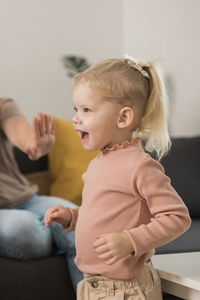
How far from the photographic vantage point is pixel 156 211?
1.08 m

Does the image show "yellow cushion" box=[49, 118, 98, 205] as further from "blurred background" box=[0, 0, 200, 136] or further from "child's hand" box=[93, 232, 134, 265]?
"child's hand" box=[93, 232, 134, 265]

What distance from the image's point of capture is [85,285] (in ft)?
4.02

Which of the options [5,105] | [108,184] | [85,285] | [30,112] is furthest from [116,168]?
[30,112]

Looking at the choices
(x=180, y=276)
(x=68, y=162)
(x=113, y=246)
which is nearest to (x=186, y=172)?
(x=68, y=162)

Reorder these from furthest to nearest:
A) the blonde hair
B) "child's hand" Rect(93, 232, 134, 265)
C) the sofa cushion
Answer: the sofa cushion
the blonde hair
"child's hand" Rect(93, 232, 134, 265)

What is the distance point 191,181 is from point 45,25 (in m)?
1.38

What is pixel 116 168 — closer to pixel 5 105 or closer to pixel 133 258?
pixel 133 258

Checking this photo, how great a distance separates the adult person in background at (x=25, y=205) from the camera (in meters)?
1.71

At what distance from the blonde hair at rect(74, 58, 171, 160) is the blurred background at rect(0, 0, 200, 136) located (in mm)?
1739

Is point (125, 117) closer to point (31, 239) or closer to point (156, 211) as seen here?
point (156, 211)

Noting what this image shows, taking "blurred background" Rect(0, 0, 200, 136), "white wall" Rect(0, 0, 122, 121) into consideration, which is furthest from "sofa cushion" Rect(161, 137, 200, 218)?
"white wall" Rect(0, 0, 122, 121)

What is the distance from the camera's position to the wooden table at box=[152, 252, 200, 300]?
4.00 ft

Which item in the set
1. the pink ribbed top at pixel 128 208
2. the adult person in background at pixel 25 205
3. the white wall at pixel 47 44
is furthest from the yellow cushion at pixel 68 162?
the pink ribbed top at pixel 128 208

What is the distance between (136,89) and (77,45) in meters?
2.06
